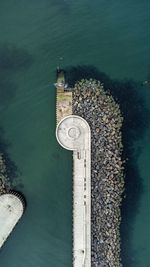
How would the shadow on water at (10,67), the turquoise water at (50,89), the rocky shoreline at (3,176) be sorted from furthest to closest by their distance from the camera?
the shadow on water at (10,67) → the rocky shoreline at (3,176) → the turquoise water at (50,89)

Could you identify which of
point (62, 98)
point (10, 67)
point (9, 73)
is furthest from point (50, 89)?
point (10, 67)

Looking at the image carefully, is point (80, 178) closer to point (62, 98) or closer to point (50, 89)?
point (62, 98)

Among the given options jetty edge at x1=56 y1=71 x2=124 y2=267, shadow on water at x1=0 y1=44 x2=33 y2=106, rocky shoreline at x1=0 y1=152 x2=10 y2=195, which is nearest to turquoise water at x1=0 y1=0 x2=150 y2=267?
shadow on water at x1=0 y1=44 x2=33 y2=106

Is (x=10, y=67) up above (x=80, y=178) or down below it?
above

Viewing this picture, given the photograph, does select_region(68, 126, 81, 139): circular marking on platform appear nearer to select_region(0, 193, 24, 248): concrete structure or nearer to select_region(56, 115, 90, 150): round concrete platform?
select_region(56, 115, 90, 150): round concrete platform

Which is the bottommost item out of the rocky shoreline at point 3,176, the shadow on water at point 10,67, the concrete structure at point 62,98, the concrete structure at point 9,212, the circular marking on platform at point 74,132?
the concrete structure at point 9,212

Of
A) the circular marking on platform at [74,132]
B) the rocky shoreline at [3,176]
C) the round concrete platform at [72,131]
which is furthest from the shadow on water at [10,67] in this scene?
the circular marking on platform at [74,132]

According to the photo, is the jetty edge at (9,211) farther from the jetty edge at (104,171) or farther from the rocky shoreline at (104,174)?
Result: the rocky shoreline at (104,174)
